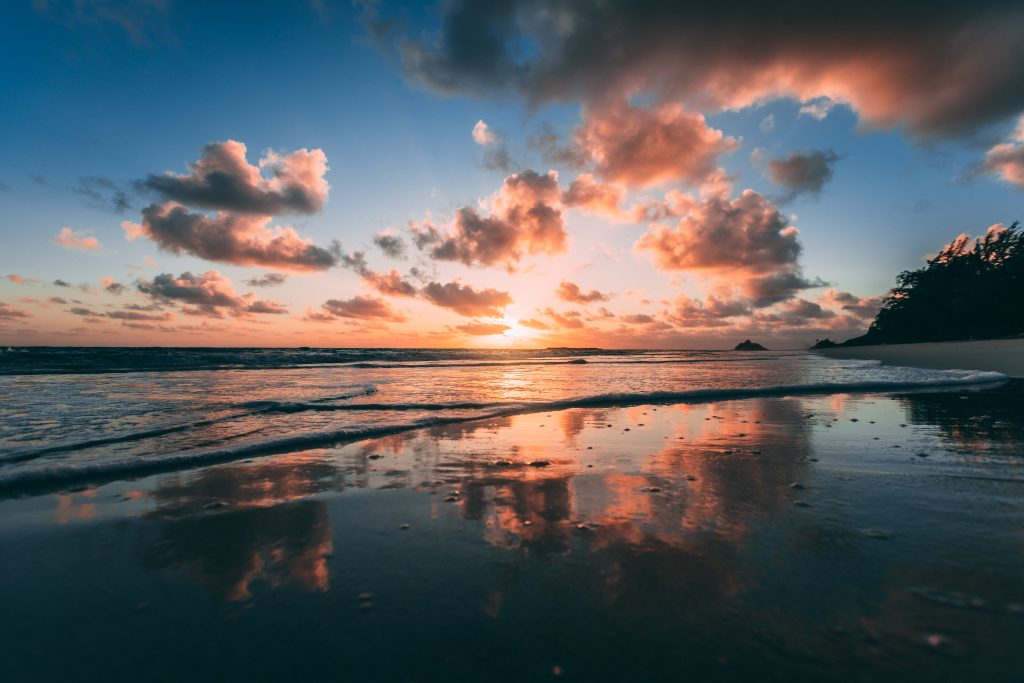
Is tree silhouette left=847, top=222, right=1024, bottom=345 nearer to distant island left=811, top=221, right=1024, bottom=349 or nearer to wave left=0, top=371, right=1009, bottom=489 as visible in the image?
distant island left=811, top=221, right=1024, bottom=349

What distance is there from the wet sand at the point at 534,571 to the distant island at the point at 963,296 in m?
56.3

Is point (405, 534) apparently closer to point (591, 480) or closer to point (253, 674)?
point (253, 674)

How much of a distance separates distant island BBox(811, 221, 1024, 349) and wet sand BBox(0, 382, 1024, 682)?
56.3 metres

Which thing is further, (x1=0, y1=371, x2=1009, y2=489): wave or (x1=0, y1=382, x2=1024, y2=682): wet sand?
(x1=0, y1=371, x2=1009, y2=489): wave

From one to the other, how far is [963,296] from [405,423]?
59.5 m

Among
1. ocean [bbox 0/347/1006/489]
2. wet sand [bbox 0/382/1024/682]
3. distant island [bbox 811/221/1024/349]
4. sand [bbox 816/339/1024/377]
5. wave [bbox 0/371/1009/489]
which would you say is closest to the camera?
wet sand [bbox 0/382/1024/682]

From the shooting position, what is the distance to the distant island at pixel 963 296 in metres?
42.7

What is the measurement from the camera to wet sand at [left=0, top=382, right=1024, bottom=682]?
1.74m

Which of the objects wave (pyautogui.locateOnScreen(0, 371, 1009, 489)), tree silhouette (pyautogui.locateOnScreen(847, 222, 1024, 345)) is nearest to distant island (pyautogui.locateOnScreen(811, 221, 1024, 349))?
tree silhouette (pyautogui.locateOnScreen(847, 222, 1024, 345))

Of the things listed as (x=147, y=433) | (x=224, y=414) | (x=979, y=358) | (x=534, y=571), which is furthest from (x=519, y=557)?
(x=979, y=358)

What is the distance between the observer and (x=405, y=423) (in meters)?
7.38

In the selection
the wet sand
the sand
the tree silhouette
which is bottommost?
the wet sand

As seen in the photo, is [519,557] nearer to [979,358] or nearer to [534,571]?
[534,571]

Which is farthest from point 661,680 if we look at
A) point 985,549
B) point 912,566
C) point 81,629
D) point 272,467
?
point 272,467
